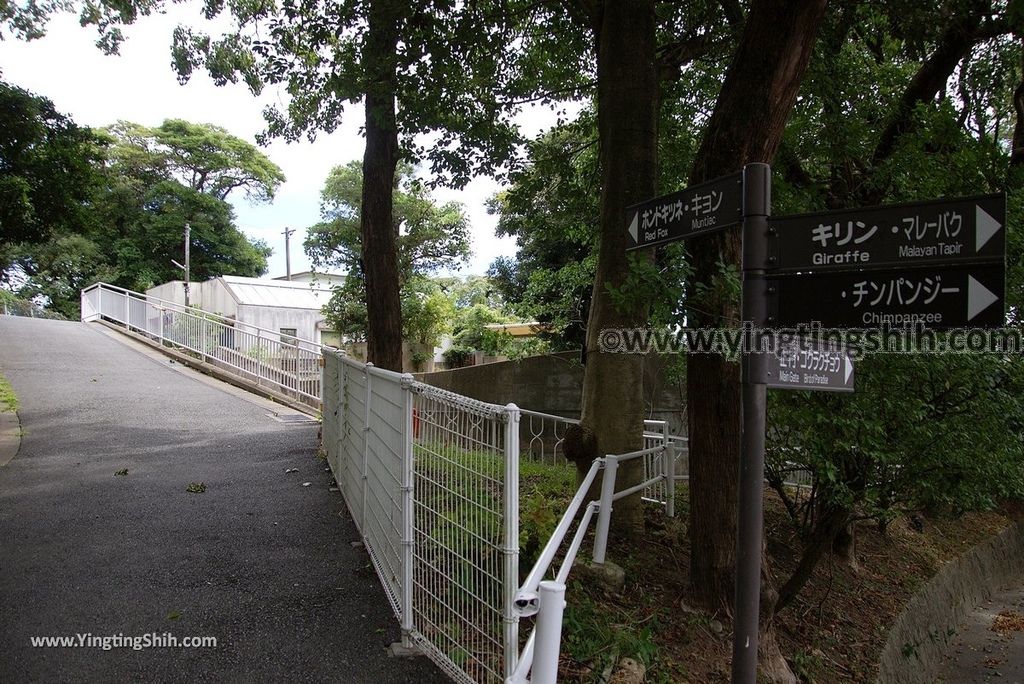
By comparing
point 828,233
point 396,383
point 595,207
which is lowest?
point 396,383

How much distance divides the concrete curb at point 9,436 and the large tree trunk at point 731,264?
781 centimetres

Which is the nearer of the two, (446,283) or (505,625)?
(505,625)

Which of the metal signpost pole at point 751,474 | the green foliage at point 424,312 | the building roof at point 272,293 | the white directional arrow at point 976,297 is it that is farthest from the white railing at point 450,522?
the building roof at point 272,293

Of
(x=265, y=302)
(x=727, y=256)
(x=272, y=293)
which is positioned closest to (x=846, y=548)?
(x=727, y=256)

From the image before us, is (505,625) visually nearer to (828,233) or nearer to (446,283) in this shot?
(828,233)

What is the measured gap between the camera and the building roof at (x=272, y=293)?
2625cm

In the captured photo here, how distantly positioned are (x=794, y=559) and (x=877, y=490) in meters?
2.18

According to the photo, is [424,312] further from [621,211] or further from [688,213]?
[688,213]

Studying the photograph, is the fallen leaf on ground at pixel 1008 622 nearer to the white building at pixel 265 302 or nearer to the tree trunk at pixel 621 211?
the tree trunk at pixel 621 211

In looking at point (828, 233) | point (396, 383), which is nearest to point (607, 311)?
point (396, 383)

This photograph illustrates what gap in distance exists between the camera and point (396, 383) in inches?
163

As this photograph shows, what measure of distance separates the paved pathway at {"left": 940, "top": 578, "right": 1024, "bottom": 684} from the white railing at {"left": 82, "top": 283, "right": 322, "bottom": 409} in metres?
10.7

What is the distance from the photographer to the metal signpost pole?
98.0 inches

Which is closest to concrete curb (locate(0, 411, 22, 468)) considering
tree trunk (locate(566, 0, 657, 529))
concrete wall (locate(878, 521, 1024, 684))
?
tree trunk (locate(566, 0, 657, 529))
